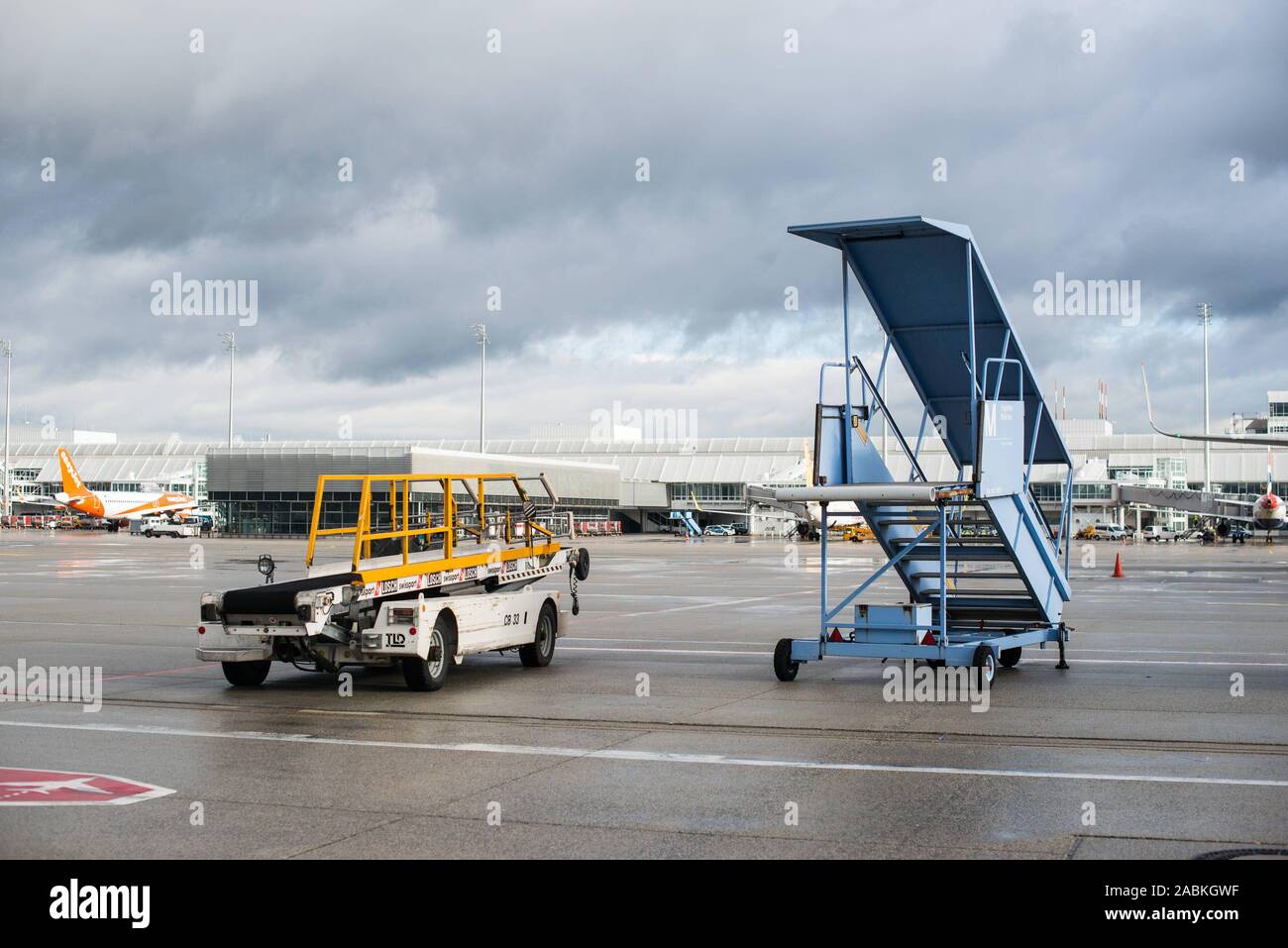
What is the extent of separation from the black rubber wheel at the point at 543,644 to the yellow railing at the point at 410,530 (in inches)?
35.3

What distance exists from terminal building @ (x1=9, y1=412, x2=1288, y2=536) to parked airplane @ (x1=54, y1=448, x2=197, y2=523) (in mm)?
4749

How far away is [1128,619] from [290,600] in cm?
1765

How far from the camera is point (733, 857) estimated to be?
7.21m

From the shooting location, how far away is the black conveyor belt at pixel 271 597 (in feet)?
46.6

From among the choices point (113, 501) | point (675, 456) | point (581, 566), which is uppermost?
point (675, 456)

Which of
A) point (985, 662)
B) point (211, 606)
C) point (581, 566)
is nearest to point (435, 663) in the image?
point (211, 606)

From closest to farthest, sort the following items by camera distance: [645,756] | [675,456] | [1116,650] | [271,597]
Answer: [645,756]
[271,597]
[1116,650]
[675,456]

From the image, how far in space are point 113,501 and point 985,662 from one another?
118 meters
